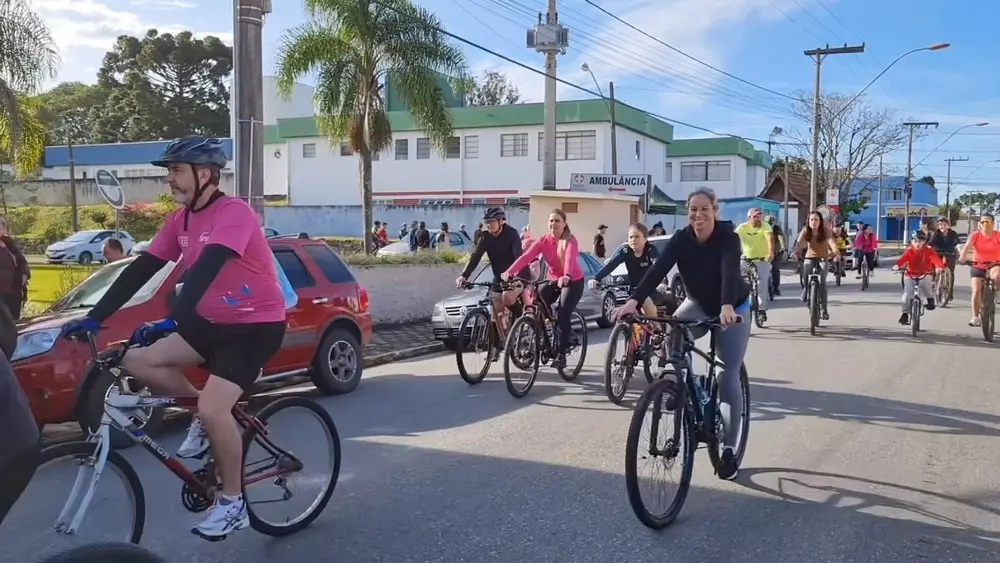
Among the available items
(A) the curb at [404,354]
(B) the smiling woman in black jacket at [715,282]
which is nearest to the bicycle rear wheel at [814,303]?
(A) the curb at [404,354]

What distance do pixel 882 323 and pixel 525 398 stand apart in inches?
358

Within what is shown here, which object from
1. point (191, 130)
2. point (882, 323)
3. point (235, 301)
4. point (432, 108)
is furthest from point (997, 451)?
point (191, 130)

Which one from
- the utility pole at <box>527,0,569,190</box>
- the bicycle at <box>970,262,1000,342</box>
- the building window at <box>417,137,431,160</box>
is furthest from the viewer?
the building window at <box>417,137,431,160</box>

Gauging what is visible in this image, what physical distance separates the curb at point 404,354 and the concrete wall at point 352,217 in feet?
91.6

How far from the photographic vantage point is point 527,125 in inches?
1811

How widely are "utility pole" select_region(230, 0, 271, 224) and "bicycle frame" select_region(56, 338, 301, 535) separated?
6.93m

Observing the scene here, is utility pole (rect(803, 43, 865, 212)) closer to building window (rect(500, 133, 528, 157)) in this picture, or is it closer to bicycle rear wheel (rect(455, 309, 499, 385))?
building window (rect(500, 133, 528, 157))

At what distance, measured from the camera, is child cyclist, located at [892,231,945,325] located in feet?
46.2

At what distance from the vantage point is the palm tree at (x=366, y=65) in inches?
778

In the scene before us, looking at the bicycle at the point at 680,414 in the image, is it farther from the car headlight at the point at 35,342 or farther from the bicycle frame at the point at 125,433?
the car headlight at the point at 35,342

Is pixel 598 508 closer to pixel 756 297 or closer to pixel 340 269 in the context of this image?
pixel 340 269

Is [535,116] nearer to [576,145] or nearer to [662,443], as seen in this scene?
[576,145]

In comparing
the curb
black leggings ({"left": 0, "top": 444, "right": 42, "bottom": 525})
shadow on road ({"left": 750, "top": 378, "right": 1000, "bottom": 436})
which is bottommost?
the curb

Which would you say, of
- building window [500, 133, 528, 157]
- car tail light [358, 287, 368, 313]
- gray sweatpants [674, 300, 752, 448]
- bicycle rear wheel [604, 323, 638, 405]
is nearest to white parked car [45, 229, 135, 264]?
building window [500, 133, 528, 157]
